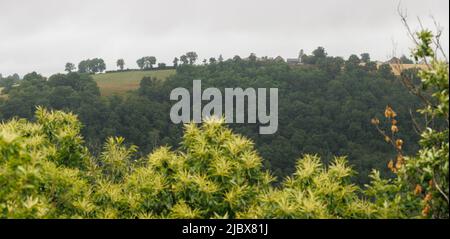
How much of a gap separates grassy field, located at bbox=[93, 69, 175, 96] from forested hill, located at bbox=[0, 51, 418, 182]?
6443mm

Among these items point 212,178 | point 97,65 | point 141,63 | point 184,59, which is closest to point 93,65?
point 97,65

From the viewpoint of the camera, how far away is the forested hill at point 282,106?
6925 centimetres

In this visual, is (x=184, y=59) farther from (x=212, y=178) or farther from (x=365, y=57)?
(x=212, y=178)

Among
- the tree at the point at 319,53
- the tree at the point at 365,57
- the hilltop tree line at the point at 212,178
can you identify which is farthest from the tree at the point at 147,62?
the hilltop tree line at the point at 212,178

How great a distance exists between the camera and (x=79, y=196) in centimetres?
959

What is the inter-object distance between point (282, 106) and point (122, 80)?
3888 cm

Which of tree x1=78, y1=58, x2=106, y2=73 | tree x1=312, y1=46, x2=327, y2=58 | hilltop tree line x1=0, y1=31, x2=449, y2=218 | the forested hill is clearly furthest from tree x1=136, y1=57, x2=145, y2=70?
hilltop tree line x1=0, y1=31, x2=449, y2=218

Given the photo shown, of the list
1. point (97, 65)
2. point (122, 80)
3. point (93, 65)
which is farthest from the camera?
point (97, 65)

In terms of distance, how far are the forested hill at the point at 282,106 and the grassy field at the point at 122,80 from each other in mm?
6443

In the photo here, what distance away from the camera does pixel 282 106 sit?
85625mm

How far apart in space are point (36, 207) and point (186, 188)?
2419 millimetres

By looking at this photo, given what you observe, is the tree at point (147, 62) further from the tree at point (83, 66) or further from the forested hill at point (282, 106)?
the forested hill at point (282, 106)

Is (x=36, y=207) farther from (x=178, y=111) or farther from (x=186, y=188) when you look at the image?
(x=178, y=111)

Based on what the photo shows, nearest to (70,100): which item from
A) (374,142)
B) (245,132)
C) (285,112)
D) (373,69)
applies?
(245,132)
